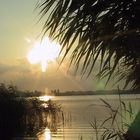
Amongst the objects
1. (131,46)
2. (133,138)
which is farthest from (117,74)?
(131,46)

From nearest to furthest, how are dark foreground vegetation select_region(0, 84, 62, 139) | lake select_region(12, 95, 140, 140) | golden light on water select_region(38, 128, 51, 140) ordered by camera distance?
lake select_region(12, 95, 140, 140)
dark foreground vegetation select_region(0, 84, 62, 139)
golden light on water select_region(38, 128, 51, 140)

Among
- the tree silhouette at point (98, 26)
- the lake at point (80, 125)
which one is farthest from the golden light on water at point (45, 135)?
the tree silhouette at point (98, 26)

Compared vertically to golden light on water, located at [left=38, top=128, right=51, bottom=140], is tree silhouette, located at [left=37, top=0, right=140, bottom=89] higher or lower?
lower

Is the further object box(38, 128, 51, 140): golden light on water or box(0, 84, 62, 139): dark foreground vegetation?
box(38, 128, 51, 140): golden light on water

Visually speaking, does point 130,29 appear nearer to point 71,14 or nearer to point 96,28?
point 96,28

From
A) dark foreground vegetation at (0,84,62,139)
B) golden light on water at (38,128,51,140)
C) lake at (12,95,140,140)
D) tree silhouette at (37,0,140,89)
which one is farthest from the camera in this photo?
golden light on water at (38,128,51,140)

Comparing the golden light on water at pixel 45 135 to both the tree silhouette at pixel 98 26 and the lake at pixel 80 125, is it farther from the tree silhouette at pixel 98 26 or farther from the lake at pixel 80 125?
the tree silhouette at pixel 98 26

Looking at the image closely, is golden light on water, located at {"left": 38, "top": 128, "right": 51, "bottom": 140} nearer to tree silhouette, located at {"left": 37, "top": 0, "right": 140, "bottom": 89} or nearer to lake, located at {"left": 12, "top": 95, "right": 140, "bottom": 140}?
lake, located at {"left": 12, "top": 95, "right": 140, "bottom": 140}

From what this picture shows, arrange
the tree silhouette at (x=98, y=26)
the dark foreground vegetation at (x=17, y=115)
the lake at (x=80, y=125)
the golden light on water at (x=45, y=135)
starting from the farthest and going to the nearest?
the golden light on water at (x=45, y=135)
the dark foreground vegetation at (x=17, y=115)
the lake at (x=80, y=125)
the tree silhouette at (x=98, y=26)

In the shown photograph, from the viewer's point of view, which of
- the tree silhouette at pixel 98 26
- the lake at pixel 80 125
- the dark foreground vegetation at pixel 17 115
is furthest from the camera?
the dark foreground vegetation at pixel 17 115

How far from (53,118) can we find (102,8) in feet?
108

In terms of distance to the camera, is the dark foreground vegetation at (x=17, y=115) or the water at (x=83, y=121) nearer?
the water at (x=83, y=121)

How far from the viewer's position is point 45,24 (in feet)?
11.2

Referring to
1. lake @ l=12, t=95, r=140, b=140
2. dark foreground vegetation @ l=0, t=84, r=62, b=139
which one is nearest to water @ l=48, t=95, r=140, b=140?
lake @ l=12, t=95, r=140, b=140
